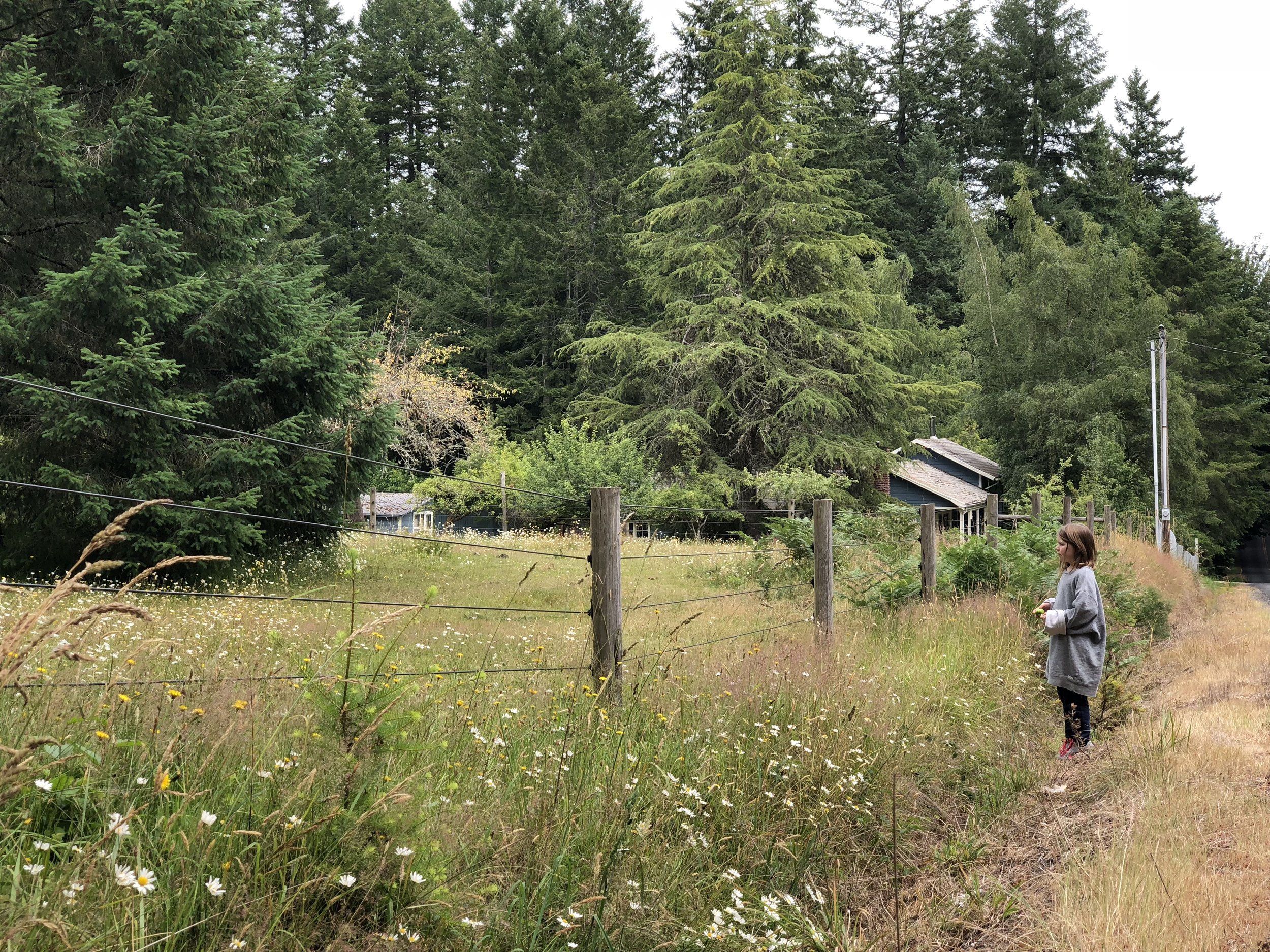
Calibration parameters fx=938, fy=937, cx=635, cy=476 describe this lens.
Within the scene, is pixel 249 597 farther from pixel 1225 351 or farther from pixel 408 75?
pixel 1225 351

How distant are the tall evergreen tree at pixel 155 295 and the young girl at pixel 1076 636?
9349 mm

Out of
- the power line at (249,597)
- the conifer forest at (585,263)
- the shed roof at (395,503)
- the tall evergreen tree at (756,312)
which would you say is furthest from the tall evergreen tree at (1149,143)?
the power line at (249,597)

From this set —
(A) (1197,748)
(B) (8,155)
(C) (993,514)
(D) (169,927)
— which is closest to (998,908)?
(A) (1197,748)

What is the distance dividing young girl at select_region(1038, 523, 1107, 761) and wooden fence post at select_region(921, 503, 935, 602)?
8.69 ft

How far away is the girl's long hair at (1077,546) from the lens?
6.11 meters

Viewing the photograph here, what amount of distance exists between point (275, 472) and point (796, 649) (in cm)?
890

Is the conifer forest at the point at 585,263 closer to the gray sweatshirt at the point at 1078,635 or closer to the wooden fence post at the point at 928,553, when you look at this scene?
the wooden fence post at the point at 928,553

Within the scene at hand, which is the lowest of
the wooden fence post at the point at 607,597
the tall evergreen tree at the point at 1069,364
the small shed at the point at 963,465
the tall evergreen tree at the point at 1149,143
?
the wooden fence post at the point at 607,597

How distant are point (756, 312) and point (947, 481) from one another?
15.4 m

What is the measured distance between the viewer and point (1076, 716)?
6.00 m

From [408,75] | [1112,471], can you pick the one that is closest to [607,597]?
[1112,471]

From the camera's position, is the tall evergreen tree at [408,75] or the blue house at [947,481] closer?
the blue house at [947,481]

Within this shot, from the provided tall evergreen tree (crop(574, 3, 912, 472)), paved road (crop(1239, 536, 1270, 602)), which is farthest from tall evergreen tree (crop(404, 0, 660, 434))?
paved road (crop(1239, 536, 1270, 602))

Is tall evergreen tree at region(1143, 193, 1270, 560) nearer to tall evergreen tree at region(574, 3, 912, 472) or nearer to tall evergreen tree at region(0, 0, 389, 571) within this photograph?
A: tall evergreen tree at region(574, 3, 912, 472)
